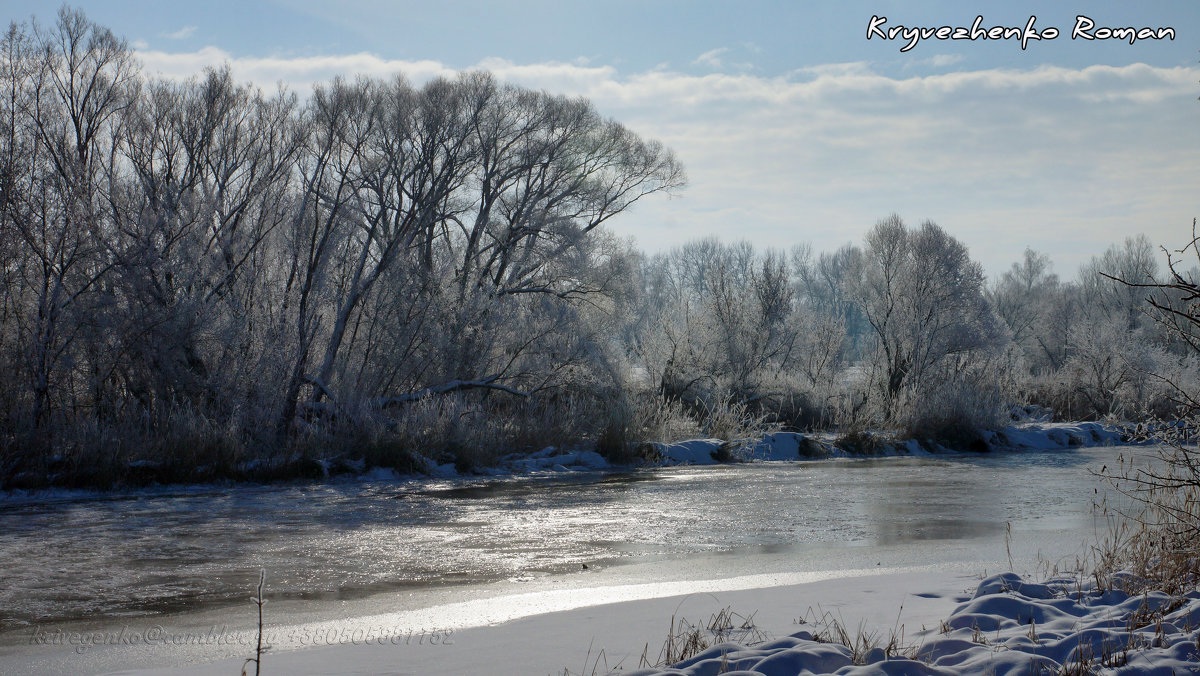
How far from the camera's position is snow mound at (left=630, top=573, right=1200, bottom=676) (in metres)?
4.32

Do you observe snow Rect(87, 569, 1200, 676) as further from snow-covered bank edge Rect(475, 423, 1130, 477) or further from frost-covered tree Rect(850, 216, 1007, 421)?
frost-covered tree Rect(850, 216, 1007, 421)

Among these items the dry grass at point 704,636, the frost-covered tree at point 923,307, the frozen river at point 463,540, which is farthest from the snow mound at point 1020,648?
the frost-covered tree at point 923,307

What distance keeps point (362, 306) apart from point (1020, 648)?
1637cm

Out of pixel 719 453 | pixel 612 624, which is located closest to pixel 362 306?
pixel 719 453

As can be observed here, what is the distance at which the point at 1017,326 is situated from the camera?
54625 millimetres

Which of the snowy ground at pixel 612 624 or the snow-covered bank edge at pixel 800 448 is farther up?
the snowy ground at pixel 612 624

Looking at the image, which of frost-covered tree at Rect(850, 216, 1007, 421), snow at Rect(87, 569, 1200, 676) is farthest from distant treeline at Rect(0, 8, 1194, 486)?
snow at Rect(87, 569, 1200, 676)

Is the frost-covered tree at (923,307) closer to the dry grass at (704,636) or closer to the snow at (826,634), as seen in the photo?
the snow at (826,634)

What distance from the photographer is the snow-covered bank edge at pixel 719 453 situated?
15.5 meters

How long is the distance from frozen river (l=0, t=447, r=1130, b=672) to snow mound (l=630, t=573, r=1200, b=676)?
188 centimetres

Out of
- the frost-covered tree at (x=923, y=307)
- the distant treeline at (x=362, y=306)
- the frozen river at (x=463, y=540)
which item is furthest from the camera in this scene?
the frost-covered tree at (x=923, y=307)

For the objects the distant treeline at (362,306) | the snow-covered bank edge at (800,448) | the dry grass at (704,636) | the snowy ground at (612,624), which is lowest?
the snow-covered bank edge at (800,448)

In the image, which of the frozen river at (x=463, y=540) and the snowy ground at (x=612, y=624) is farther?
the frozen river at (x=463, y=540)

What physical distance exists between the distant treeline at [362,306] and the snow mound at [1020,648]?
3.33 m
